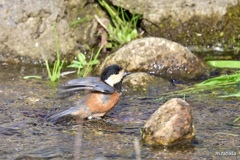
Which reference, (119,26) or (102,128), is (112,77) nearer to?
(102,128)

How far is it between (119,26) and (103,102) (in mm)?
2689

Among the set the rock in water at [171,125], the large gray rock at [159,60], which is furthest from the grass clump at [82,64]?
the rock in water at [171,125]

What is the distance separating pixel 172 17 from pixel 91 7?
1092 mm

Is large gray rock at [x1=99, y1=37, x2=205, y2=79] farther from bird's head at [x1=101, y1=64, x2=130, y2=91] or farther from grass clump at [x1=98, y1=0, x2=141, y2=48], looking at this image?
bird's head at [x1=101, y1=64, x2=130, y2=91]

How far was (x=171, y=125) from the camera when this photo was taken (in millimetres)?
4520

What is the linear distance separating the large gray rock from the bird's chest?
164 centimetres

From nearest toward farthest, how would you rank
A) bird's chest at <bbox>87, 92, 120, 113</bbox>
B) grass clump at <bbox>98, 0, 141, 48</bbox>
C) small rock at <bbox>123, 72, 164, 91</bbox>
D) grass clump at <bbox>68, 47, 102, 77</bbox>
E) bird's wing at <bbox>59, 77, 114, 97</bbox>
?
bird's wing at <bbox>59, 77, 114, 97</bbox> → bird's chest at <bbox>87, 92, 120, 113</bbox> → small rock at <bbox>123, 72, 164, 91</bbox> → grass clump at <bbox>68, 47, 102, 77</bbox> → grass clump at <bbox>98, 0, 141, 48</bbox>

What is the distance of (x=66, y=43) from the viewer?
7.91 metres

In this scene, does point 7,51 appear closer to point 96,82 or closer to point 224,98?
point 96,82

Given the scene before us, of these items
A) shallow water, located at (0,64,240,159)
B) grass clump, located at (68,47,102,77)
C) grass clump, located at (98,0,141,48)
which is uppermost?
grass clump, located at (98,0,141,48)

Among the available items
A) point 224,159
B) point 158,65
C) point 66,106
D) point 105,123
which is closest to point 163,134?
point 224,159

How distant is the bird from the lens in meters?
5.40

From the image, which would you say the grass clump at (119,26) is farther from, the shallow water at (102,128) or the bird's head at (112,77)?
the bird's head at (112,77)

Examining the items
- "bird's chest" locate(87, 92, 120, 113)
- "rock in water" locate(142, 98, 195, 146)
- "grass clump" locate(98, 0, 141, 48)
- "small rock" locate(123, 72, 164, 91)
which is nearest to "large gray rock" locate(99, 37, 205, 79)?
"small rock" locate(123, 72, 164, 91)
